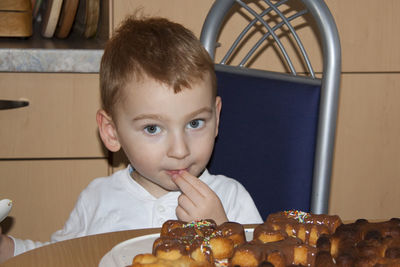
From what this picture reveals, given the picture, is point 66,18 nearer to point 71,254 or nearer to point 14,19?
point 14,19

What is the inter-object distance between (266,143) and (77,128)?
0.66 metres

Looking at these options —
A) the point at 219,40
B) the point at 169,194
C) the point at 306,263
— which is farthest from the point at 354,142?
the point at 306,263

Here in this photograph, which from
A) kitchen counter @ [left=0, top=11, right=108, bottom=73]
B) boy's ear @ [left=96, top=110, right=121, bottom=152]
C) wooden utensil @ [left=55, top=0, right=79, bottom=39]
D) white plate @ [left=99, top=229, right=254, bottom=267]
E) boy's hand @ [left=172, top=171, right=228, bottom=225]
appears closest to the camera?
white plate @ [left=99, top=229, right=254, bottom=267]

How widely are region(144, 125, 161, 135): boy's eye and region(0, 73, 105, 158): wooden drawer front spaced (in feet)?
1.88

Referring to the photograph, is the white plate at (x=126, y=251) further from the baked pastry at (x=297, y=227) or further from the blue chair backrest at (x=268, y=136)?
the blue chair backrest at (x=268, y=136)

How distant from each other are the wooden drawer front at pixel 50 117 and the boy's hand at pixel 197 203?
0.68m

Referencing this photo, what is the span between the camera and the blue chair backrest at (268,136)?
121cm

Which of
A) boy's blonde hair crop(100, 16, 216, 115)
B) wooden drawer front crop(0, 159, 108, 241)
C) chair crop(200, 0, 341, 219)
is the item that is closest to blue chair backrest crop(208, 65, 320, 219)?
chair crop(200, 0, 341, 219)

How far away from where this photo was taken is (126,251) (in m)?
0.72

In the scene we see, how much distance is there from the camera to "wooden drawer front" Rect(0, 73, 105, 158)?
5.49ft

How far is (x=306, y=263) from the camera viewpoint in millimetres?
609

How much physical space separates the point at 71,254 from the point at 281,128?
602mm

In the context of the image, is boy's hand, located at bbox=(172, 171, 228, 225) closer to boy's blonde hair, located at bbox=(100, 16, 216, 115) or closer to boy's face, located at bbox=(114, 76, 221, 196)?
boy's face, located at bbox=(114, 76, 221, 196)

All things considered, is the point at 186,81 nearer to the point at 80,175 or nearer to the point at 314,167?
the point at 314,167
